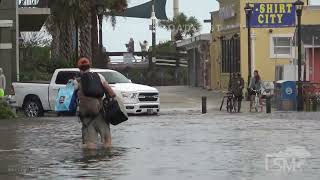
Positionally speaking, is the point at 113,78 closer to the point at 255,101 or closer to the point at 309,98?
the point at 255,101

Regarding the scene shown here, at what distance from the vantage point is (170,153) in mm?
13141

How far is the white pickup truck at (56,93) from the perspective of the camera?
88.1ft

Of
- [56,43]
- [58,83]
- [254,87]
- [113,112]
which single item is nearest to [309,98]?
[254,87]

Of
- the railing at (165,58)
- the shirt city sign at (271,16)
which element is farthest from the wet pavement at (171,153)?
the railing at (165,58)

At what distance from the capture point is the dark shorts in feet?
45.5

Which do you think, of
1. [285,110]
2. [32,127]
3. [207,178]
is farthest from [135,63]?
[207,178]

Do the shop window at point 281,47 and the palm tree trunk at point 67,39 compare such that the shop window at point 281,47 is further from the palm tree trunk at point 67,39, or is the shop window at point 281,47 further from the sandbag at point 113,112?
the sandbag at point 113,112

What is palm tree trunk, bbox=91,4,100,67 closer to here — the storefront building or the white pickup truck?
the storefront building

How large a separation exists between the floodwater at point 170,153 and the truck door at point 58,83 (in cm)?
693

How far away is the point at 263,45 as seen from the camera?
45.9 metres

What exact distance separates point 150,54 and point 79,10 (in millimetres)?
36131

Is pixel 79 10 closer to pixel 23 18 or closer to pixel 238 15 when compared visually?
pixel 23 18

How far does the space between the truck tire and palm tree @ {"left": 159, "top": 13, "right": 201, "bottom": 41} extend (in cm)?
6649

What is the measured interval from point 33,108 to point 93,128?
14227 mm
